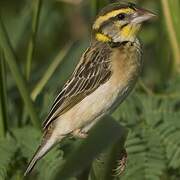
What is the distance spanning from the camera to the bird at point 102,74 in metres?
3.06

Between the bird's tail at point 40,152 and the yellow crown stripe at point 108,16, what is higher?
the yellow crown stripe at point 108,16

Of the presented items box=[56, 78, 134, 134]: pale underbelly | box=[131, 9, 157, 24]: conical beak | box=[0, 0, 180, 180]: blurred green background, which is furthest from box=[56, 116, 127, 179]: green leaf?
box=[131, 9, 157, 24]: conical beak

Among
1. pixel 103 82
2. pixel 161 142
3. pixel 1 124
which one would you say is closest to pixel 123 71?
pixel 103 82

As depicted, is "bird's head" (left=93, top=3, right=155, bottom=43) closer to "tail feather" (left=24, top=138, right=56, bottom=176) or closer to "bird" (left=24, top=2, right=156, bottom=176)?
"bird" (left=24, top=2, right=156, bottom=176)

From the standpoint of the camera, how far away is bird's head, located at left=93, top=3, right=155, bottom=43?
310 centimetres

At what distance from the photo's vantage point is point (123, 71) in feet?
10.1

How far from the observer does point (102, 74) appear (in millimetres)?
3184

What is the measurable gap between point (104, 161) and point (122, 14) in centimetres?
134

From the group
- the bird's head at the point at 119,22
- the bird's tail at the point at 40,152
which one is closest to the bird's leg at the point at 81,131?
the bird's tail at the point at 40,152

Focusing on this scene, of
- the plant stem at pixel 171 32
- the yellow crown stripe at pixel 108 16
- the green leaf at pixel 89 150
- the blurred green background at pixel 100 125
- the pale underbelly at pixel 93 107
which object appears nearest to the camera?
the green leaf at pixel 89 150

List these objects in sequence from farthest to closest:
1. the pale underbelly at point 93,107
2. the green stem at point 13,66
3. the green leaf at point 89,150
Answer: the pale underbelly at point 93,107 < the green stem at point 13,66 < the green leaf at point 89,150

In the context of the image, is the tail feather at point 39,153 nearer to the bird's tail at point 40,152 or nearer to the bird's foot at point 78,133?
the bird's tail at point 40,152

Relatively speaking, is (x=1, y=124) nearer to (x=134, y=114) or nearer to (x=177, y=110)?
(x=134, y=114)

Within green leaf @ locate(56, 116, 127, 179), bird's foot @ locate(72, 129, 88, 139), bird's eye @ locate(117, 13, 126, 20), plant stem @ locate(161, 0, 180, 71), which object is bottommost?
bird's foot @ locate(72, 129, 88, 139)
